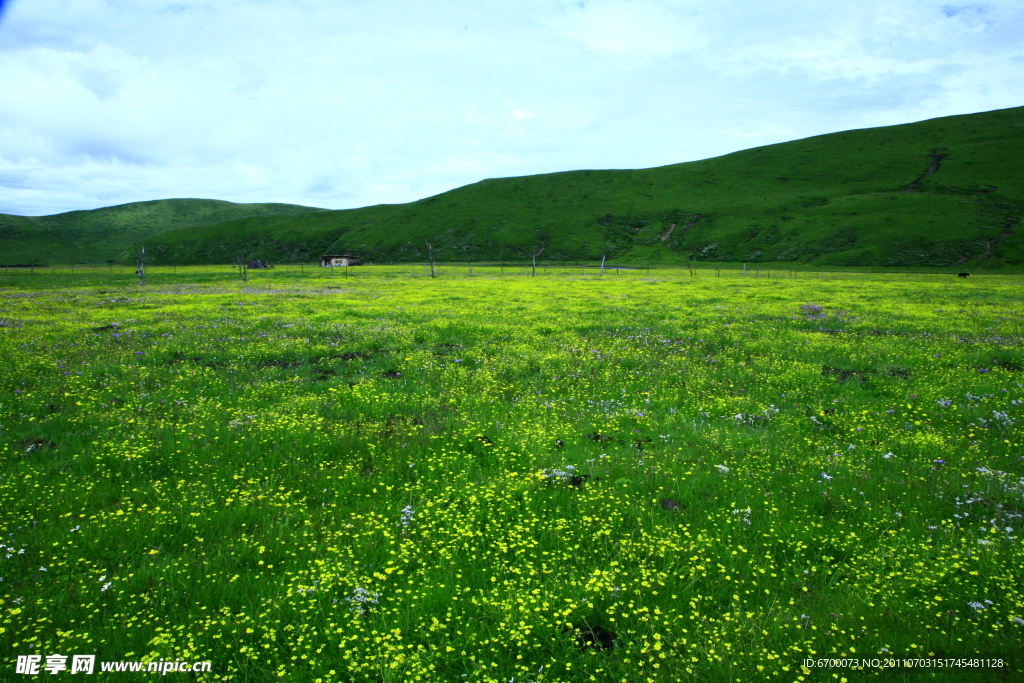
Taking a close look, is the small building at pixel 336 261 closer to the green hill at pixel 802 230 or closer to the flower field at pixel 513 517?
the green hill at pixel 802 230

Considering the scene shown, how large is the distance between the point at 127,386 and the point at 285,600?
924cm

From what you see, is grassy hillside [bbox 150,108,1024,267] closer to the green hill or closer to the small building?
the green hill

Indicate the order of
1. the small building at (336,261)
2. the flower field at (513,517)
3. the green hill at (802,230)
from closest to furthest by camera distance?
the flower field at (513,517), the small building at (336,261), the green hill at (802,230)

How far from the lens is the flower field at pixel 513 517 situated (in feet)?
14.6

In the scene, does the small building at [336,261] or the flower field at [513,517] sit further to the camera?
the small building at [336,261]

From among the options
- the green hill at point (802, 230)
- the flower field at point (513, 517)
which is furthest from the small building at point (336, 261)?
the flower field at point (513, 517)

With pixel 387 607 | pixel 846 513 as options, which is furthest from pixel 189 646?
pixel 846 513

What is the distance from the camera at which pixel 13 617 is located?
446 cm

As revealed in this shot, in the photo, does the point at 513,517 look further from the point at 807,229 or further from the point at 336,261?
the point at 807,229

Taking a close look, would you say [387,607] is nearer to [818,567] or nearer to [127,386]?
[818,567]

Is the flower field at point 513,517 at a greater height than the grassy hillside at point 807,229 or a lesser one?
lesser

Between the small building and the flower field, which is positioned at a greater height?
Result: the small building

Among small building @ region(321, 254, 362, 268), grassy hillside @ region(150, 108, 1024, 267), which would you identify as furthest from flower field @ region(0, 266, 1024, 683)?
grassy hillside @ region(150, 108, 1024, 267)

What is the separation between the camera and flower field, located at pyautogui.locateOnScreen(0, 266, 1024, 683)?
4.45 metres
